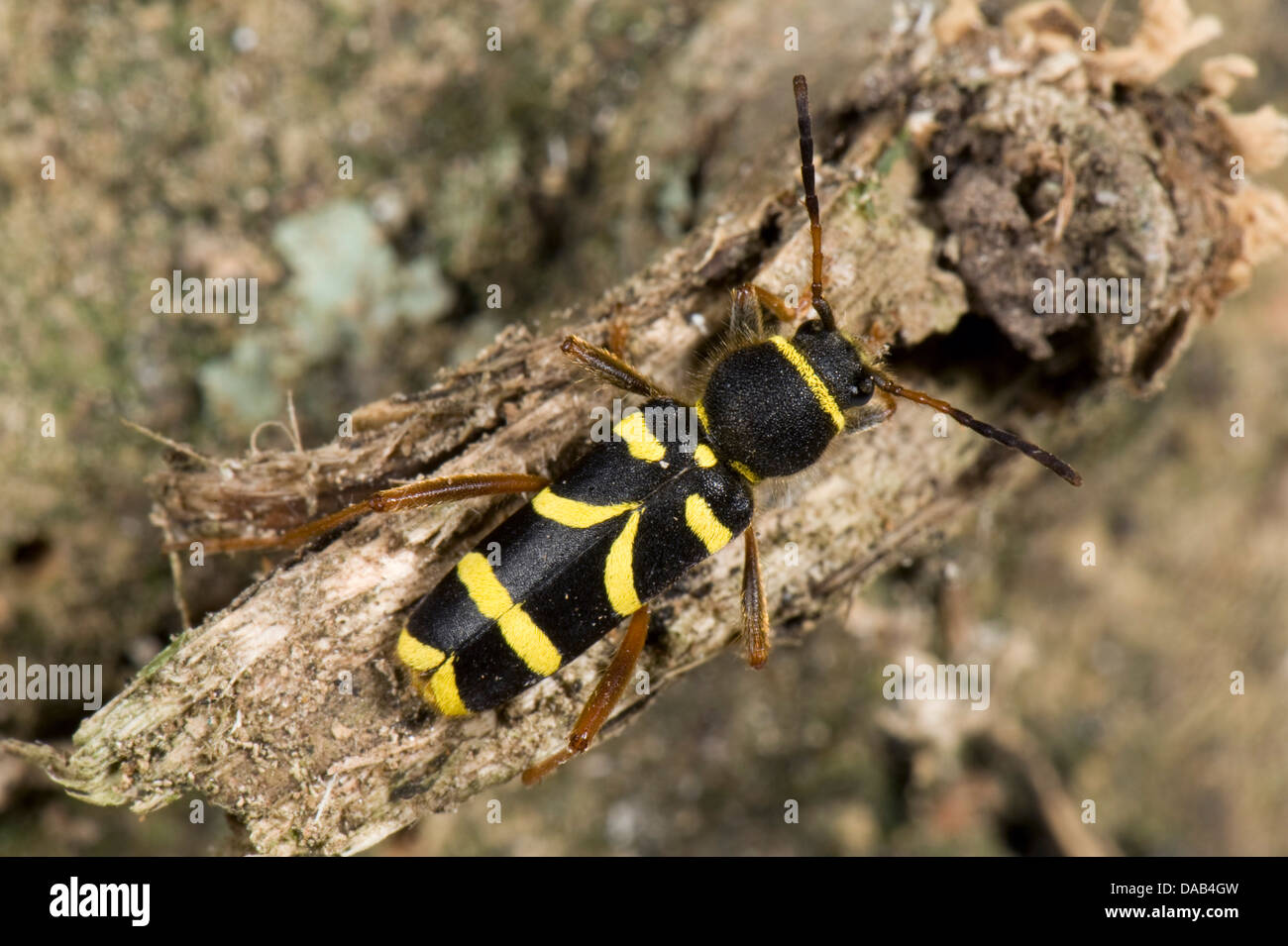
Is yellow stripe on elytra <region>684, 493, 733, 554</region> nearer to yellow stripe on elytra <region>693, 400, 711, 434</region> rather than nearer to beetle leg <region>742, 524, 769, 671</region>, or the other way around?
beetle leg <region>742, 524, 769, 671</region>

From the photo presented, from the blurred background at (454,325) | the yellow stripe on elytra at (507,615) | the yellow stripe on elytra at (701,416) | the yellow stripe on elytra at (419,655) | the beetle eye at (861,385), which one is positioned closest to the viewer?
the yellow stripe on elytra at (419,655)

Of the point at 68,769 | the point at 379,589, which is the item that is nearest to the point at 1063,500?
the point at 379,589

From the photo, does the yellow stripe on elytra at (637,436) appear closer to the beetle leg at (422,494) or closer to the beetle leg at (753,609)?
the beetle leg at (422,494)

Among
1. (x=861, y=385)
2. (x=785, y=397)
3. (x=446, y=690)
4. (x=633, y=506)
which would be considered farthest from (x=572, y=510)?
(x=861, y=385)

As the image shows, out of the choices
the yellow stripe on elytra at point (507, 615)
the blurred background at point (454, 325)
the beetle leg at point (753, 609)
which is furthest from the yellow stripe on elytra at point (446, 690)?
the blurred background at point (454, 325)

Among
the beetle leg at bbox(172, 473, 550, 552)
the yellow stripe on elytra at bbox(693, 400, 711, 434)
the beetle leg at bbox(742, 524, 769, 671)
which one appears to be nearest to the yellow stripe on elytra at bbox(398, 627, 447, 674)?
the beetle leg at bbox(172, 473, 550, 552)

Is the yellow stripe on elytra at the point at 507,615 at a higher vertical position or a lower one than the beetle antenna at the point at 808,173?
lower
